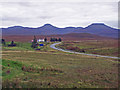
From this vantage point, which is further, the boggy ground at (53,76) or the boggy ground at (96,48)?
the boggy ground at (96,48)

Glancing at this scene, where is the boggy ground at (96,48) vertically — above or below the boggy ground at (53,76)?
below

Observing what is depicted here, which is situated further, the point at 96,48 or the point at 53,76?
the point at 96,48

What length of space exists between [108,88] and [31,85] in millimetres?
7819

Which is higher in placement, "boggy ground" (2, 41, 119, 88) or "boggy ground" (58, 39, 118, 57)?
"boggy ground" (2, 41, 119, 88)

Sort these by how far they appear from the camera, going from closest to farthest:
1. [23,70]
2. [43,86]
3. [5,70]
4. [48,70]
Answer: [43,86] < [5,70] < [23,70] < [48,70]

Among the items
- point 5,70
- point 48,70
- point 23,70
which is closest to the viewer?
point 5,70

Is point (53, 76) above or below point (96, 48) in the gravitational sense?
above

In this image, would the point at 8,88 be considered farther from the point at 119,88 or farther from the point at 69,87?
the point at 119,88

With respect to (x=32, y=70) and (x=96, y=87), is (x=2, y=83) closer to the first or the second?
(x=32, y=70)

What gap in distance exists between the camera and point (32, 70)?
19.7 meters

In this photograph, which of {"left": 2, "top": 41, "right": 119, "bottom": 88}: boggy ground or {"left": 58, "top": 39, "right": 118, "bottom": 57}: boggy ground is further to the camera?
{"left": 58, "top": 39, "right": 118, "bottom": 57}: boggy ground

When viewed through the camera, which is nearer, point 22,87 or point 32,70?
point 22,87

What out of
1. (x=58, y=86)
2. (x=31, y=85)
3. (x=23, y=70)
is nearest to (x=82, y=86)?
(x=58, y=86)

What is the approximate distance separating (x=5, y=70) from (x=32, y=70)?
151 inches
